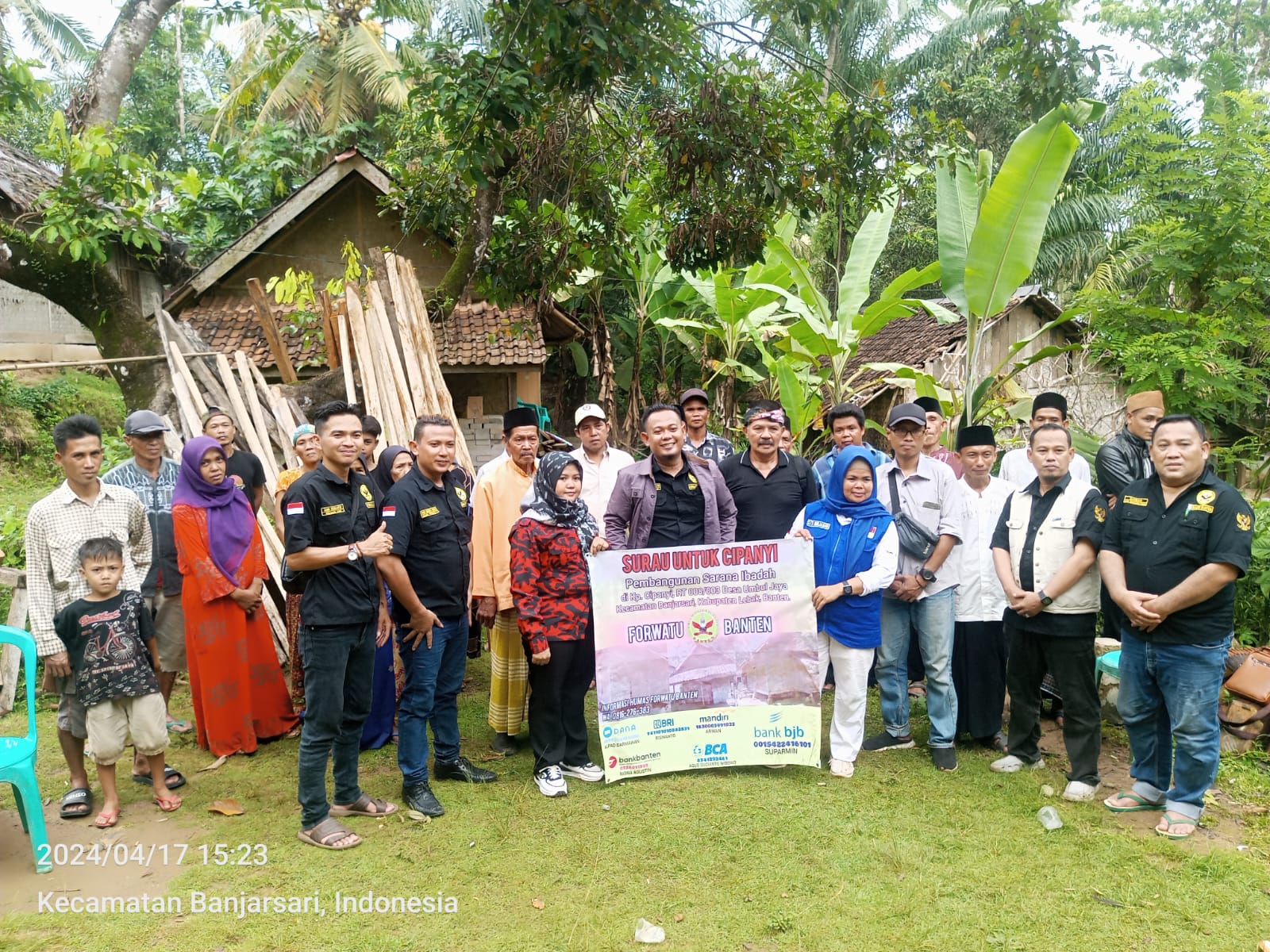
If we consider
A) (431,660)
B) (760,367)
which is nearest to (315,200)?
(760,367)

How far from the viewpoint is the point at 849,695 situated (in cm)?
462

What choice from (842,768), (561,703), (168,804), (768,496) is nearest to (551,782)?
(561,703)

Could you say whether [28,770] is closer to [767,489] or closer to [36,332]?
[767,489]

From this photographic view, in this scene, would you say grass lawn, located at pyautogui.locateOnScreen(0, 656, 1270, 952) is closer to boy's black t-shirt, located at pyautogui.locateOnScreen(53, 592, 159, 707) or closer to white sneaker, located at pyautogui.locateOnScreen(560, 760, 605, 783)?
white sneaker, located at pyautogui.locateOnScreen(560, 760, 605, 783)

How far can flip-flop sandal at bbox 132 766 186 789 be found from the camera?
4.39 metres

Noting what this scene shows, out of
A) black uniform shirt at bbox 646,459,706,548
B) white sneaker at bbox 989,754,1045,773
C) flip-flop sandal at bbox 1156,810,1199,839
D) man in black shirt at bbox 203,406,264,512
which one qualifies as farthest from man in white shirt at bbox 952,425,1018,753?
man in black shirt at bbox 203,406,264,512

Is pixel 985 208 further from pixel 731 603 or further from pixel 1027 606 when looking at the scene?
pixel 731 603

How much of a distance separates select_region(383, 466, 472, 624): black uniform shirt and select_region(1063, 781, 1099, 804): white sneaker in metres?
3.04

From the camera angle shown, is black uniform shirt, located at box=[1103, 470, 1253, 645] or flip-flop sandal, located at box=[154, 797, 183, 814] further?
flip-flop sandal, located at box=[154, 797, 183, 814]

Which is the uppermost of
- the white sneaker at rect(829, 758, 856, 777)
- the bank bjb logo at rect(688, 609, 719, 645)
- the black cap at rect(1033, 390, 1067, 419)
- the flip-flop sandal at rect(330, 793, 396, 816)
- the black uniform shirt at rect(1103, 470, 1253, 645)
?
the black cap at rect(1033, 390, 1067, 419)

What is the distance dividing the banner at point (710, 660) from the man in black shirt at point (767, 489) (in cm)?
68

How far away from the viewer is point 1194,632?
12.3 feet

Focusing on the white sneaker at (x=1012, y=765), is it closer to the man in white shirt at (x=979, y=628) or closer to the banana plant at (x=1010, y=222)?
the man in white shirt at (x=979, y=628)

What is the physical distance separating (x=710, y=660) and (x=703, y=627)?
7.1 inches
